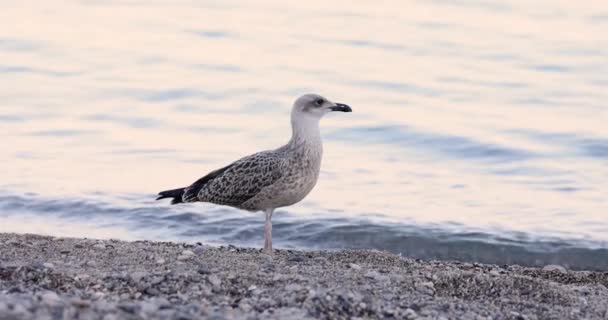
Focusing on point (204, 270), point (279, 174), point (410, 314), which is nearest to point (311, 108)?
point (279, 174)

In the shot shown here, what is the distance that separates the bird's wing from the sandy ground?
812 mm

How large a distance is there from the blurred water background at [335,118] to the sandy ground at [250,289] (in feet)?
10.1

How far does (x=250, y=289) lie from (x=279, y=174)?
2.83 m

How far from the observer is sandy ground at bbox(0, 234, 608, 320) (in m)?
7.18

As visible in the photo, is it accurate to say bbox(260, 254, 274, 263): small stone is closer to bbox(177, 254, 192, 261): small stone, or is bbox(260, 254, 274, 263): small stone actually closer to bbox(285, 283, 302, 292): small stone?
bbox(177, 254, 192, 261): small stone

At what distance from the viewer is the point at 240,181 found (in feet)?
37.3

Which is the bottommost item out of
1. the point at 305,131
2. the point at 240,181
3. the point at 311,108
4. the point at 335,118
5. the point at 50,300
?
the point at 50,300

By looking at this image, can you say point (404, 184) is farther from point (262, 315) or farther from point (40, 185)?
point (262, 315)

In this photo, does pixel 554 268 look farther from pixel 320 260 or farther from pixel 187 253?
pixel 187 253

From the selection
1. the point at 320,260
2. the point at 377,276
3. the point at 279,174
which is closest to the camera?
the point at 377,276

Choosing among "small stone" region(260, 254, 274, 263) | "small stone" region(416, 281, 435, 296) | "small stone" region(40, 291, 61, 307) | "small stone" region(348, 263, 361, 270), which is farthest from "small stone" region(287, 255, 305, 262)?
"small stone" region(40, 291, 61, 307)

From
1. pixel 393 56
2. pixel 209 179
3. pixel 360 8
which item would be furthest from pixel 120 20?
pixel 209 179

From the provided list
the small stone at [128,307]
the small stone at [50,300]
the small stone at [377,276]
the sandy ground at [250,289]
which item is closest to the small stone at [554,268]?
the sandy ground at [250,289]

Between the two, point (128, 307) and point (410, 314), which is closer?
point (128, 307)
